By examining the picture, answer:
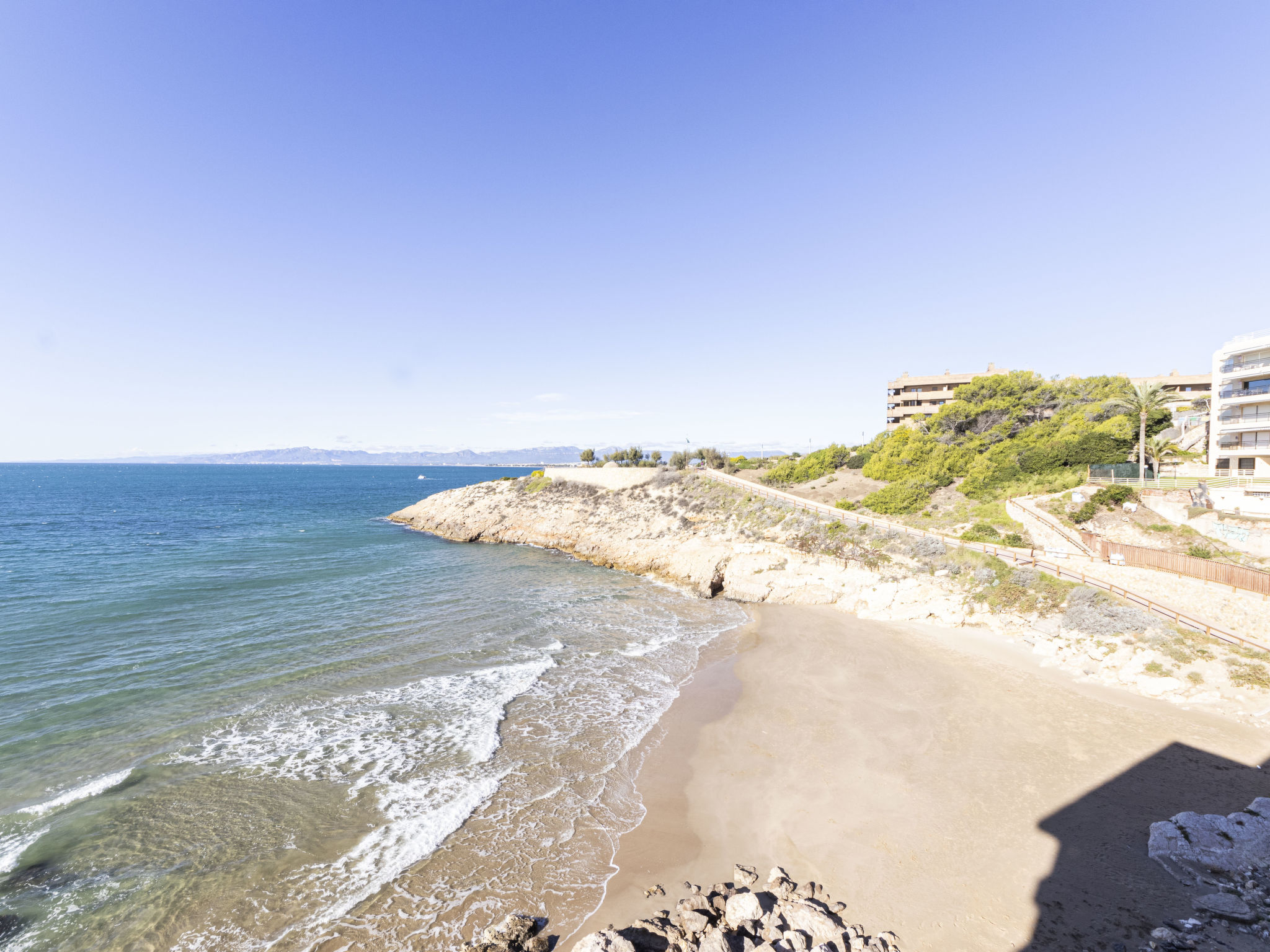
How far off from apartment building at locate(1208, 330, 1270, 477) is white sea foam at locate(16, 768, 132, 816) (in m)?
55.0

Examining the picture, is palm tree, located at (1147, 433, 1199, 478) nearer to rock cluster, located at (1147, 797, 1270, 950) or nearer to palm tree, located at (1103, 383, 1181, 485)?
palm tree, located at (1103, 383, 1181, 485)

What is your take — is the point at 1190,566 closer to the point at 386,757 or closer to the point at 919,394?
the point at 386,757

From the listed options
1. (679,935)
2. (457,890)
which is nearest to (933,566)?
(679,935)

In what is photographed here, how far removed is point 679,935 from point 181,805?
1209cm

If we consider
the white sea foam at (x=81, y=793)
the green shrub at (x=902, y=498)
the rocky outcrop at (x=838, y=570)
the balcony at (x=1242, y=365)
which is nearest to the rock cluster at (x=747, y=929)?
the white sea foam at (x=81, y=793)

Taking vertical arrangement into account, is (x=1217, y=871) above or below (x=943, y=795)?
above

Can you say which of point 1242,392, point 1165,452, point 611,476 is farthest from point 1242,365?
point 611,476

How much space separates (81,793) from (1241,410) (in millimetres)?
58397

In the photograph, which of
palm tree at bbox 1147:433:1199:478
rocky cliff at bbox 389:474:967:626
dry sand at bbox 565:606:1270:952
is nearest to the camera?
dry sand at bbox 565:606:1270:952

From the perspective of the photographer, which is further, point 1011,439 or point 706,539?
point 1011,439

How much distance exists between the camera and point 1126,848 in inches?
401

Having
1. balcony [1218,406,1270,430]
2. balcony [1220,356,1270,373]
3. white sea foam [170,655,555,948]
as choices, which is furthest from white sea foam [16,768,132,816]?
balcony [1220,356,1270,373]

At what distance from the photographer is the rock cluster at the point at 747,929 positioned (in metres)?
7.57

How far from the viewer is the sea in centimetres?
934
